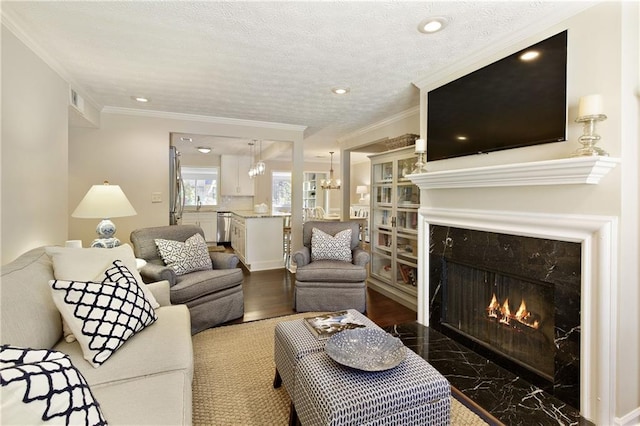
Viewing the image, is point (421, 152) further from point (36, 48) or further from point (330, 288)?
point (36, 48)

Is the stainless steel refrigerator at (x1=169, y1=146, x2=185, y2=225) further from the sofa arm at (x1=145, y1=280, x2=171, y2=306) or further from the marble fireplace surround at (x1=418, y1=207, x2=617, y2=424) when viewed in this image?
the marble fireplace surround at (x1=418, y1=207, x2=617, y2=424)

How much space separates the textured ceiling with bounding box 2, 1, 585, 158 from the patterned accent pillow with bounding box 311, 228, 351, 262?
1641mm

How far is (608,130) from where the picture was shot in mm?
1638

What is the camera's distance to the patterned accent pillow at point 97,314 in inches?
56.2

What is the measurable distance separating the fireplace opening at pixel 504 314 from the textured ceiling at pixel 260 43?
177 cm

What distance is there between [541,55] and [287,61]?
1.81 m

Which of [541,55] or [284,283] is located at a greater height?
[541,55]

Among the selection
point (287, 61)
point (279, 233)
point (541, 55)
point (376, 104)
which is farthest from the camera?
point (279, 233)

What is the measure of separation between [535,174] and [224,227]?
7.35 meters

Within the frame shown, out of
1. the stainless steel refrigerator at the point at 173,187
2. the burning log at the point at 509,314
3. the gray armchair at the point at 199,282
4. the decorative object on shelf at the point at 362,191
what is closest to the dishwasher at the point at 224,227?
the stainless steel refrigerator at the point at 173,187

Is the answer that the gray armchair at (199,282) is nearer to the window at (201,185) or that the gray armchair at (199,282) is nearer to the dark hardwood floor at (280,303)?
the dark hardwood floor at (280,303)

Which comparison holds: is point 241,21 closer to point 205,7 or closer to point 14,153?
point 205,7

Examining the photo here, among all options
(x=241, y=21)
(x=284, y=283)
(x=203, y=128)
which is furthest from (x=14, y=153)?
(x=284, y=283)

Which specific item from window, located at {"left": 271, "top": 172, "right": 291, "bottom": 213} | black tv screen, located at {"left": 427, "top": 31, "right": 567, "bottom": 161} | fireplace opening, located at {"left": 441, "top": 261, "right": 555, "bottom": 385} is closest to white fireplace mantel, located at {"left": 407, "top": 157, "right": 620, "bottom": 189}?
black tv screen, located at {"left": 427, "top": 31, "right": 567, "bottom": 161}
